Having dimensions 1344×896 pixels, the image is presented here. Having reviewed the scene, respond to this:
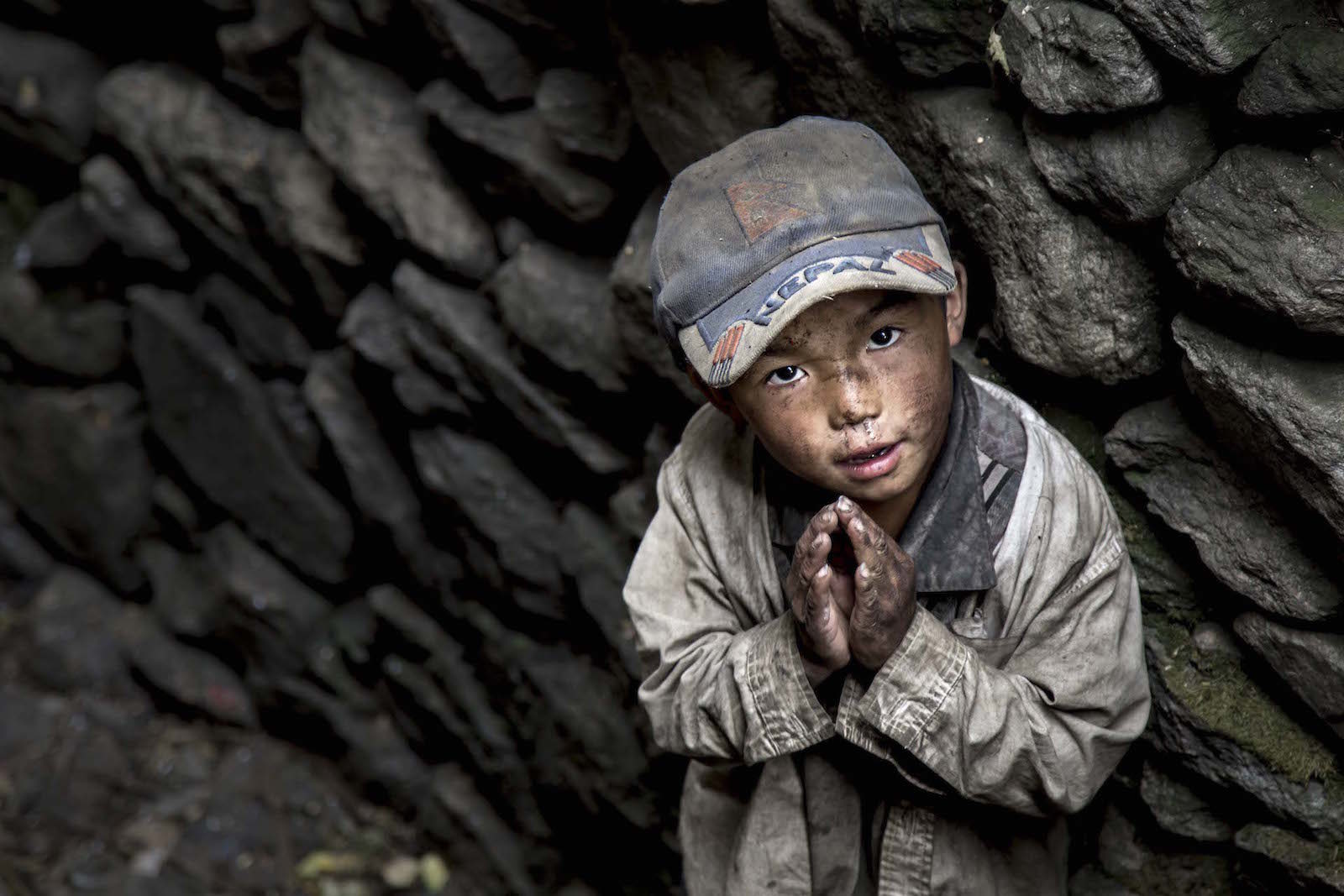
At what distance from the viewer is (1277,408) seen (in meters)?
1.35

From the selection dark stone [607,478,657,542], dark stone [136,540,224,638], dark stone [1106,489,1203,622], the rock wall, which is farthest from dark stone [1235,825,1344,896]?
dark stone [136,540,224,638]

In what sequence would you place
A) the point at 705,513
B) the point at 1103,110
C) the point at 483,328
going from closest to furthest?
the point at 1103,110 → the point at 705,513 → the point at 483,328

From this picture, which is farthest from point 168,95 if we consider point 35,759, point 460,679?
point 35,759

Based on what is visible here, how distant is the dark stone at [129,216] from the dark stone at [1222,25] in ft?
7.58

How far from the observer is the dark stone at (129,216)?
302 centimetres

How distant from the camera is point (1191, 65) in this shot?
52.2 inches

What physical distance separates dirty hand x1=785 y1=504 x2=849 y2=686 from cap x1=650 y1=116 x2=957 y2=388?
0.55 feet

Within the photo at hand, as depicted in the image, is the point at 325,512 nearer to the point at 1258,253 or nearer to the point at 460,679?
the point at 460,679

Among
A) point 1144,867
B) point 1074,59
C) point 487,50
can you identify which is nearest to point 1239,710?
point 1144,867

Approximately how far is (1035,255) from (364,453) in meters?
1.65

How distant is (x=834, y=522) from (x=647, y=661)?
1.42ft

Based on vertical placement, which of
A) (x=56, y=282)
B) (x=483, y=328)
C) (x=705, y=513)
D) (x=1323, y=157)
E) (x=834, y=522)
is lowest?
(x=56, y=282)

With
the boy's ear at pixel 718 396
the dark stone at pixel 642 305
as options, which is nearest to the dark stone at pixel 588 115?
the dark stone at pixel 642 305

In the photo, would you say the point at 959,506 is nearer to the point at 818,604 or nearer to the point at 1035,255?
the point at 818,604
